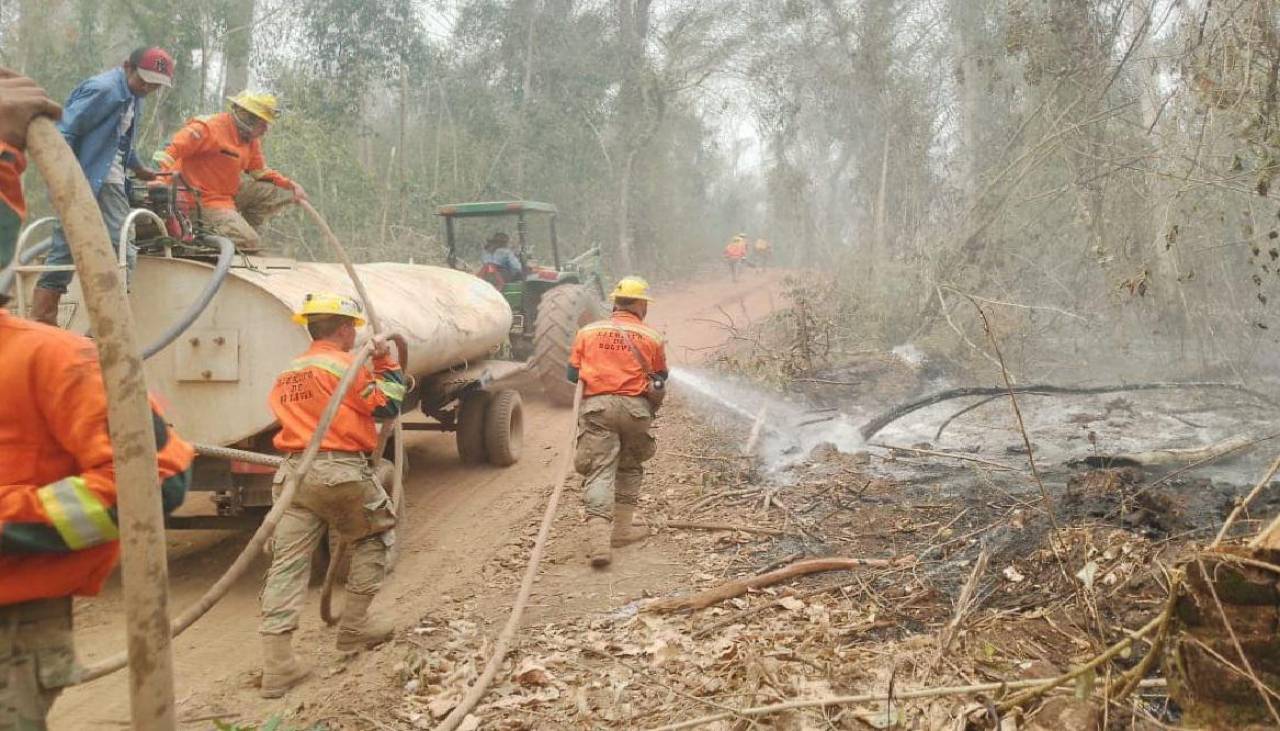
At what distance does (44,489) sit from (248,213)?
18.5ft

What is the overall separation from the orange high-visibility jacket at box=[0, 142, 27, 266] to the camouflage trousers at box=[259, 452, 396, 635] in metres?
2.31

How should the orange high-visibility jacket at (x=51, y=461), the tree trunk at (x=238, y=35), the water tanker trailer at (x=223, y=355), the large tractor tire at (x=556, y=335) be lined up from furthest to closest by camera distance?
the tree trunk at (x=238, y=35) → the large tractor tire at (x=556, y=335) → the water tanker trailer at (x=223, y=355) → the orange high-visibility jacket at (x=51, y=461)

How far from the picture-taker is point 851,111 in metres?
21.5

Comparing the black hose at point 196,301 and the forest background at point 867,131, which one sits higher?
the forest background at point 867,131

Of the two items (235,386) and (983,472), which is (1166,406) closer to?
(983,472)

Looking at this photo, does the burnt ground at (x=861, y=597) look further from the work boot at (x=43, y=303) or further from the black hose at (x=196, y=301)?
the work boot at (x=43, y=303)

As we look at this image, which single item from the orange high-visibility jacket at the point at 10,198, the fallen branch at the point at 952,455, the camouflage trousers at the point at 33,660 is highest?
the orange high-visibility jacket at the point at 10,198

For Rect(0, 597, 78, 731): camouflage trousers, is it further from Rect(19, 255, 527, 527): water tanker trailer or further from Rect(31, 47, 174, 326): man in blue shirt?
Rect(31, 47, 174, 326): man in blue shirt

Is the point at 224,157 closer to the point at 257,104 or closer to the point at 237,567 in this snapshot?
the point at 257,104

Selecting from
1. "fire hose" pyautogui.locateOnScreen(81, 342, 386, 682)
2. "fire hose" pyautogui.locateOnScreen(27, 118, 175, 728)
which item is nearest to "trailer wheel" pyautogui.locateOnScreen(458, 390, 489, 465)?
"fire hose" pyautogui.locateOnScreen(81, 342, 386, 682)

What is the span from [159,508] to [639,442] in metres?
4.92

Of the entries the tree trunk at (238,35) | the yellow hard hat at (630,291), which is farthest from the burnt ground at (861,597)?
the tree trunk at (238,35)

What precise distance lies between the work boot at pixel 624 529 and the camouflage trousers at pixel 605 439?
0.17m

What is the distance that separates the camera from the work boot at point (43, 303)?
518 centimetres
